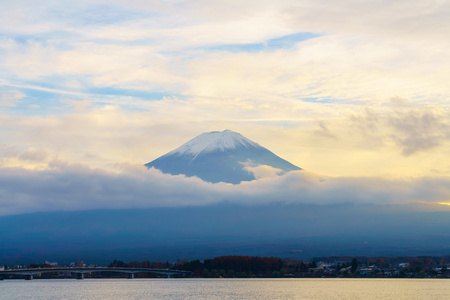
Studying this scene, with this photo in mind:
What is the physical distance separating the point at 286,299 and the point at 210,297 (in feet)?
43.3

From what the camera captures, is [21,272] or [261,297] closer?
[261,297]

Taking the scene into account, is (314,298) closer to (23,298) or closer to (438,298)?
(438,298)

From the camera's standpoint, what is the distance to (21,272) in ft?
617

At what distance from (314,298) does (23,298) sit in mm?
48277

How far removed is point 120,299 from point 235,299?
61.2ft

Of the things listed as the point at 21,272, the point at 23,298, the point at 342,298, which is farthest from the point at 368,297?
the point at 21,272

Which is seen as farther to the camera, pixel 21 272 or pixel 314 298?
pixel 21 272

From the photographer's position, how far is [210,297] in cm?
11694

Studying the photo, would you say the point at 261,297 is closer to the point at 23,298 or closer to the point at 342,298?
the point at 342,298

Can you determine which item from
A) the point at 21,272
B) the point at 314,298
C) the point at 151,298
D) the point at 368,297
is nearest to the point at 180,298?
the point at 151,298

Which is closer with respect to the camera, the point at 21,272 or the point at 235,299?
the point at 235,299

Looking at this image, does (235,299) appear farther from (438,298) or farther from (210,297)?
(438,298)

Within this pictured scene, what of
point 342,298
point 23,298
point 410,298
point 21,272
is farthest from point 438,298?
→ point 21,272

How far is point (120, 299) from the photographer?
114062 mm
